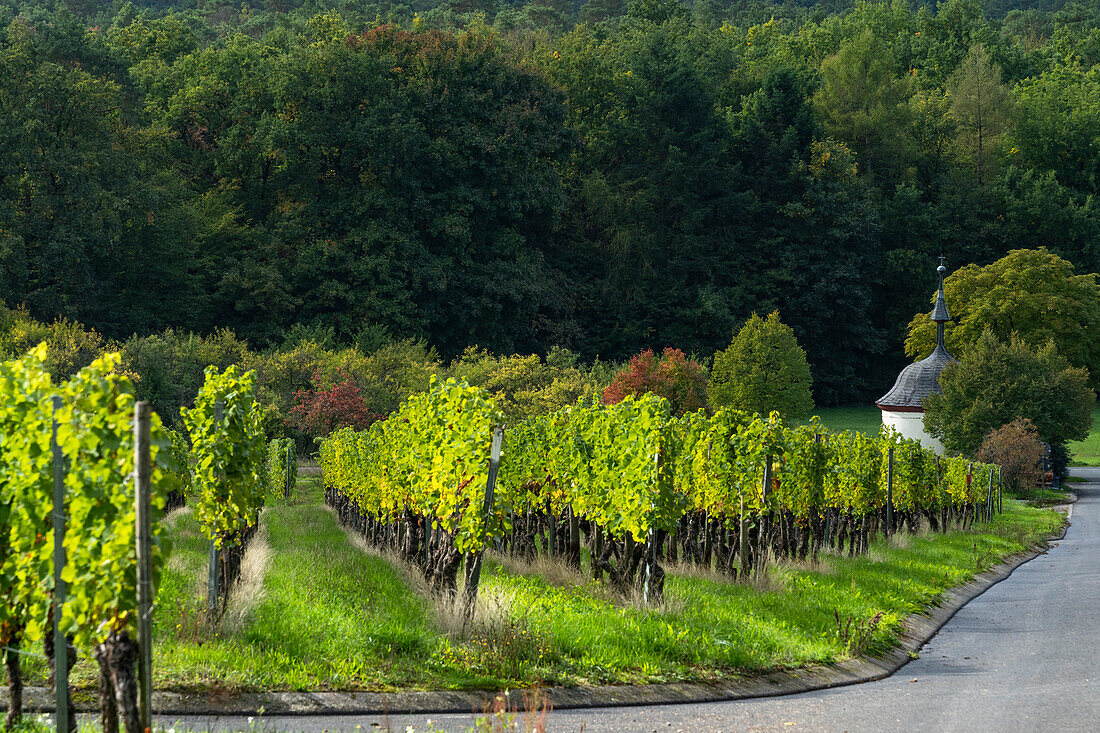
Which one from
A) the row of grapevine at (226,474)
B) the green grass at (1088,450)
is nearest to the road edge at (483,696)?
the row of grapevine at (226,474)

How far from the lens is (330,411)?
3650 centimetres

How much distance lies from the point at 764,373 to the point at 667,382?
11.5 m

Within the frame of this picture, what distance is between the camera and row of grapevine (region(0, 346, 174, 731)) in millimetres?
5809

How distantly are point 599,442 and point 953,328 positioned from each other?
164ft

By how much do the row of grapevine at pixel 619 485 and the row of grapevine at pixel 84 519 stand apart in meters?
4.58

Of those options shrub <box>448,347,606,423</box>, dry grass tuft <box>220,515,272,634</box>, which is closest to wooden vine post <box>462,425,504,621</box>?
dry grass tuft <box>220,515,272,634</box>

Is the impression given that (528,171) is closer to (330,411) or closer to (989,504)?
(330,411)

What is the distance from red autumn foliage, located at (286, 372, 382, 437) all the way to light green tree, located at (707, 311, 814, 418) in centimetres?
1944

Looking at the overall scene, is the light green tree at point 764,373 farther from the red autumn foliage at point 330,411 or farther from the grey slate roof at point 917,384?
the red autumn foliage at point 330,411

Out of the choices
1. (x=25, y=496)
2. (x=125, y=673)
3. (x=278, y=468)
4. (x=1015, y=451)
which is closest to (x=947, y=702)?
(x=125, y=673)

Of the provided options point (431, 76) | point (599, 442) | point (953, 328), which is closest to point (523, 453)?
point (599, 442)

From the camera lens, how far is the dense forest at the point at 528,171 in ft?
160

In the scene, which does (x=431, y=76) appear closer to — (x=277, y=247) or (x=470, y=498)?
(x=277, y=247)

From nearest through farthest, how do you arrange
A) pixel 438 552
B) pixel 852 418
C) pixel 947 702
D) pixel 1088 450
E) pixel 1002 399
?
pixel 947 702
pixel 438 552
pixel 1002 399
pixel 1088 450
pixel 852 418
